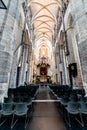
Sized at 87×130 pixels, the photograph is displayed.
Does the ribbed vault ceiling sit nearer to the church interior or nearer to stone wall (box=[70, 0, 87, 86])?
the church interior

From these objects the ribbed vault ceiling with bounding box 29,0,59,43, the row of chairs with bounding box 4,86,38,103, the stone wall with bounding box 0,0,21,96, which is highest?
the ribbed vault ceiling with bounding box 29,0,59,43

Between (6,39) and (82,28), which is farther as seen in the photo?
(82,28)

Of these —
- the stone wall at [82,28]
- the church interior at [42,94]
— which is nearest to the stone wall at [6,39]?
the church interior at [42,94]

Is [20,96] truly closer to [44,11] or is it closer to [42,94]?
[42,94]

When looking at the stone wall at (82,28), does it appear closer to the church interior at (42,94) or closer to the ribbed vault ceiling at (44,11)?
the church interior at (42,94)

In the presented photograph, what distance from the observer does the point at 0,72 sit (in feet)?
17.9

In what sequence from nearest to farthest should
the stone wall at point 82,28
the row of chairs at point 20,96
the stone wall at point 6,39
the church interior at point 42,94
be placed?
A: the church interior at point 42,94
the row of chairs at point 20,96
the stone wall at point 6,39
the stone wall at point 82,28

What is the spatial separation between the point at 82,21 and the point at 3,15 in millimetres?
5843

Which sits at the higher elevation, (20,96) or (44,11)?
(44,11)

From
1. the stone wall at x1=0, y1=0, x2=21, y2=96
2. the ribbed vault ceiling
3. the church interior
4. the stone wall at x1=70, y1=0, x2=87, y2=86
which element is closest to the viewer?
the church interior

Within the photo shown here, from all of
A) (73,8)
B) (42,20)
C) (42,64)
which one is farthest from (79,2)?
(42,64)

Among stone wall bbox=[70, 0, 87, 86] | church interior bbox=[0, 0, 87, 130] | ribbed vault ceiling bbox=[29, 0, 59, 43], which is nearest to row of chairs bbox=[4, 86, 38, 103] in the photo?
church interior bbox=[0, 0, 87, 130]

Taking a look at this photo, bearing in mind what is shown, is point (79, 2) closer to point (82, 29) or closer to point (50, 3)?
point (82, 29)

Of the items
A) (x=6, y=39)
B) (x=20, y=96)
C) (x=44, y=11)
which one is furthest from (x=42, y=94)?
(x=44, y=11)
